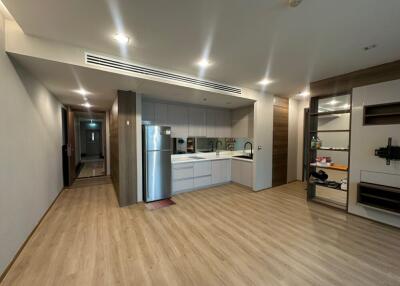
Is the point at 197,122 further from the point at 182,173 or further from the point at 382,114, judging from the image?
the point at 382,114

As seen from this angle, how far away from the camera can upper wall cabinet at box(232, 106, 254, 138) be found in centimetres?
473

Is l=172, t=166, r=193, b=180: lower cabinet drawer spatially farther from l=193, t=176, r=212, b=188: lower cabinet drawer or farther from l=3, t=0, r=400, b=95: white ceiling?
l=3, t=0, r=400, b=95: white ceiling

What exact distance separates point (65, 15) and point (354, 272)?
3858mm

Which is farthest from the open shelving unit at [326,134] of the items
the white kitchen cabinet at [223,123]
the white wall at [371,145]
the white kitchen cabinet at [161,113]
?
the white kitchen cabinet at [161,113]

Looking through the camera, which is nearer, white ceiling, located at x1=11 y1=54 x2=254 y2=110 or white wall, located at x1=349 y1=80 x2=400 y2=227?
white ceiling, located at x1=11 y1=54 x2=254 y2=110

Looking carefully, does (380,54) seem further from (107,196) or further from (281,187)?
(107,196)

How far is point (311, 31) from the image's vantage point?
1.83 meters

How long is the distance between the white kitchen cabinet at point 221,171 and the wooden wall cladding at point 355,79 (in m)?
2.68

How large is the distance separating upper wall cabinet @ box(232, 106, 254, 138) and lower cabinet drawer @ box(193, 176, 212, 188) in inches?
64.8

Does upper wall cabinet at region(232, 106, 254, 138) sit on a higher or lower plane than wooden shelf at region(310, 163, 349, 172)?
higher

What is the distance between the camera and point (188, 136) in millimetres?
4641

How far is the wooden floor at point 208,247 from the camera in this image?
1.69 meters

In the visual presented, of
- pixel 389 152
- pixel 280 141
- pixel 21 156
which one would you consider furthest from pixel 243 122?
pixel 21 156

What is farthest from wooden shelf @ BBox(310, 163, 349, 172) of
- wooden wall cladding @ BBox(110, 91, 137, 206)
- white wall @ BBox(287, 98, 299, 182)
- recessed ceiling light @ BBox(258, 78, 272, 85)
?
wooden wall cladding @ BBox(110, 91, 137, 206)
